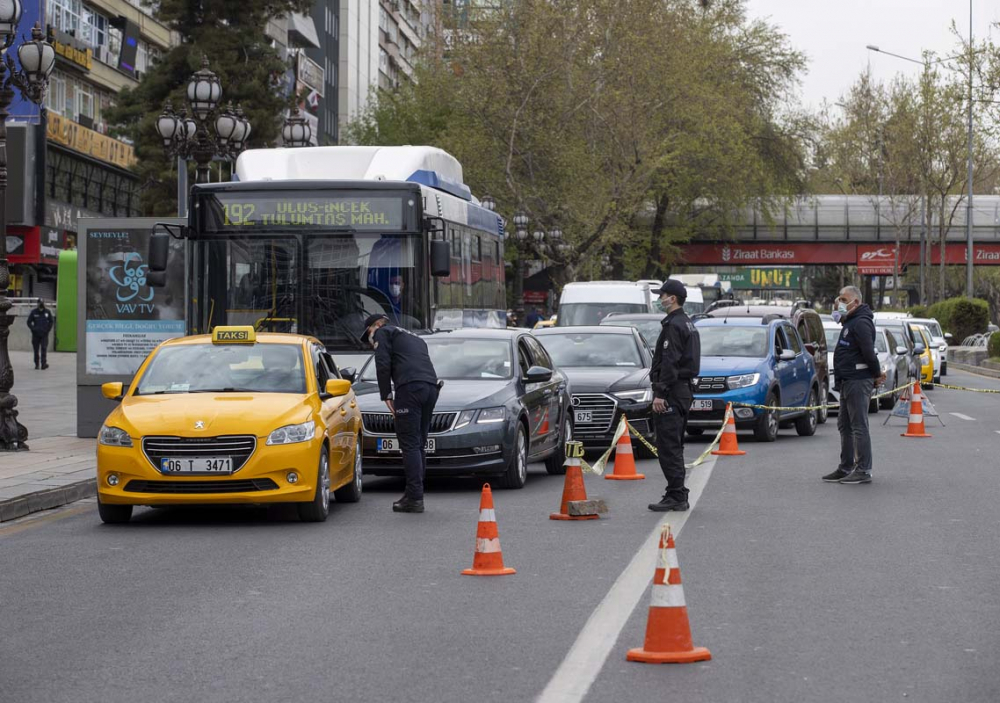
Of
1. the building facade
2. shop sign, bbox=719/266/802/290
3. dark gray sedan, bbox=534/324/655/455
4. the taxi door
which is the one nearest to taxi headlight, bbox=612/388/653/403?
dark gray sedan, bbox=534/324/655/455

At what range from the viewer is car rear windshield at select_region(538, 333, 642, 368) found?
2069 centimetres

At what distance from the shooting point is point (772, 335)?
78.4 ft

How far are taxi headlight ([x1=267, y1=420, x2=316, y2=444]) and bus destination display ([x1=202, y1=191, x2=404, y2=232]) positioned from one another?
6.73 m

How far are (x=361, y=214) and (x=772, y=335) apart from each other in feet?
23.7

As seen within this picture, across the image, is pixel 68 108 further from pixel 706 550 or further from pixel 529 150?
pixel 706 550

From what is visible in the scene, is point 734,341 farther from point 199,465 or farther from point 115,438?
point 115,438

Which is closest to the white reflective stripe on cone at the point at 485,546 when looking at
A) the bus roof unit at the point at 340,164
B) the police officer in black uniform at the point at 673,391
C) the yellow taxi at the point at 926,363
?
the police officer in black uniform at the point at 673,391

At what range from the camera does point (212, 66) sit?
1767 inches

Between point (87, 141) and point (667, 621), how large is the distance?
5036 cm

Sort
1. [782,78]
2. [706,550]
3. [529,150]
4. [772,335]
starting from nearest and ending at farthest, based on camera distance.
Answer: [706,550] → [772,335] → [529,150] → [782,78]

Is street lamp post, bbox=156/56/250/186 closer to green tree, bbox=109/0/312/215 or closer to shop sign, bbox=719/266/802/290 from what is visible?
green tree, bbox=109/0/312/215

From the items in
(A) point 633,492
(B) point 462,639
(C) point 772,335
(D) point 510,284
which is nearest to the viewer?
(B) point 462,639

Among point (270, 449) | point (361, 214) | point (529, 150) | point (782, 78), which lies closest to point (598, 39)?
point (529, 150)

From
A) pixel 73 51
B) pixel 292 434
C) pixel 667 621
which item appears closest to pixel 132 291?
pixel 292 434
